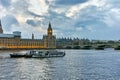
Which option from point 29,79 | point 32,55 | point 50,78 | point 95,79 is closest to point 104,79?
point 95,79

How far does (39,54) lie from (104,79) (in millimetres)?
57401

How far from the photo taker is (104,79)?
40.2 m

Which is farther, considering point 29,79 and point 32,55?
point 32,55

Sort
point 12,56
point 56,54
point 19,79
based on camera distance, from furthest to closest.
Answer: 1. point 56,54
2. point 12,56
3. point 19,79

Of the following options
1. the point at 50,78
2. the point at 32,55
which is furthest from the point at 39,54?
the point at 50,78

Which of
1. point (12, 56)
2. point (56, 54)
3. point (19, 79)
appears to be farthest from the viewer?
point (56, 54)

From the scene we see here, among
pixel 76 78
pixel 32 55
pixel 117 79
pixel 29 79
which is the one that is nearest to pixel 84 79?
pixel 76 78

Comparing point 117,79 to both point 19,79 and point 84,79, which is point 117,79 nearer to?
point 84,79

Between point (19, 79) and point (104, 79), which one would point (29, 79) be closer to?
point (19, 79)

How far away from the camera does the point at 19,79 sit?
39.2 m

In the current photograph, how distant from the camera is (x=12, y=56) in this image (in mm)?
93312

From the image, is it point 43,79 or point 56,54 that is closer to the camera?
point 43,79

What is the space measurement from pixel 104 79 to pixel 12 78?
11.5 meters

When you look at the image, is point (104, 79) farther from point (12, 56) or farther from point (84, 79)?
point (12, 56)
